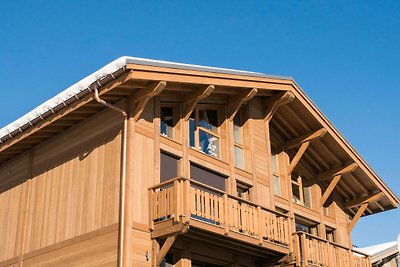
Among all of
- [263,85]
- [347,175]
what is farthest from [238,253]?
[347,175]

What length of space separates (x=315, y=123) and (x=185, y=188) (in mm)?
7620

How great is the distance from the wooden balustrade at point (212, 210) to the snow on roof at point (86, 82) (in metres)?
2.90

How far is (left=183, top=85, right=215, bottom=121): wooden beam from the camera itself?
53.6ft

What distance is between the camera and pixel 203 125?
1794 centimetres

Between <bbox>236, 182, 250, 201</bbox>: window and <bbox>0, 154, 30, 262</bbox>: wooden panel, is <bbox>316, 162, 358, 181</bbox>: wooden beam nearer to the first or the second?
<bbox>236, 182, 250, 201</bbox>: window

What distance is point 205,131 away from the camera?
17797 mm

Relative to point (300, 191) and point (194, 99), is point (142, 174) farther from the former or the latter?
point (300, 191)

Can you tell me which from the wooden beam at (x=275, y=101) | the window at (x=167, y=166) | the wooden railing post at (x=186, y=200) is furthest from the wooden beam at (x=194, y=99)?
the wooden beam at (x=275, y=101)

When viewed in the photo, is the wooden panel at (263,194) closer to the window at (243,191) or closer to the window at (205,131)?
the window at (243,191)

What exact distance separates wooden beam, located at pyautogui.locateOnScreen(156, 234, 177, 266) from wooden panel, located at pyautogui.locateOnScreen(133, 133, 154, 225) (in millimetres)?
731

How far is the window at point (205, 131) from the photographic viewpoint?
57.0 ft

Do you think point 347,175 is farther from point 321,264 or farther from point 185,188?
point 185,188

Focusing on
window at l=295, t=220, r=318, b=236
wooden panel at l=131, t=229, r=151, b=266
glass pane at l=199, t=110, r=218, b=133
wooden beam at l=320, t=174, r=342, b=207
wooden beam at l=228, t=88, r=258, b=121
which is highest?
wooden beam at l=228, t=88, r=258, b=121

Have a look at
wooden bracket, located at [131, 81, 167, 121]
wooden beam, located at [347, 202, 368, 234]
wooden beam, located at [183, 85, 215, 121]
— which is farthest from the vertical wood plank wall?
wooden beam, located at [347, 202, 368, 234]
